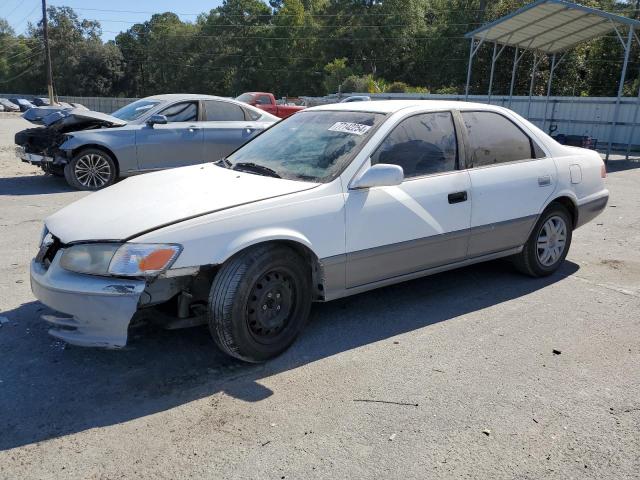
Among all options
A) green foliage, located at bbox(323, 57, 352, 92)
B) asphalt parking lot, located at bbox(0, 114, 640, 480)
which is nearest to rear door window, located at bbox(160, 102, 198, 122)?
asphalt parking lot, located at bbox(0, 114, 640, 480)

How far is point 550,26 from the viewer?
16.5 metres

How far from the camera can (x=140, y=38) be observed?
276 ft

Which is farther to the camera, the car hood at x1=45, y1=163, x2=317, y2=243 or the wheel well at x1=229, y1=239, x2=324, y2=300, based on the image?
the wheel well at x1=229, y1=239, x2=324, y2=300

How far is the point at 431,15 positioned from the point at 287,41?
1720cm

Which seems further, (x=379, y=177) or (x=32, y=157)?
(x=32, y=157)

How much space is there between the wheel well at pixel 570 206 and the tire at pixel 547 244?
3 centimetres

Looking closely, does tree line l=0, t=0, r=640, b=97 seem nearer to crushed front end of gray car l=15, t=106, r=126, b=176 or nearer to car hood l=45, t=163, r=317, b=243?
crushed front end of gray car l=15, t=106, r=126, b=176

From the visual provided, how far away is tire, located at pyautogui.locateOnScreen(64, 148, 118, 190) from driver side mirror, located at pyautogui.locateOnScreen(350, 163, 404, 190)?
6786mm

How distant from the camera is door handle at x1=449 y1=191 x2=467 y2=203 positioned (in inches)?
174

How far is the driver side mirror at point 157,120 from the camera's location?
30.3 ft

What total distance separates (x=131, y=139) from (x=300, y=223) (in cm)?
665

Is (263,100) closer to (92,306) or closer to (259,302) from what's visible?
(259,302)

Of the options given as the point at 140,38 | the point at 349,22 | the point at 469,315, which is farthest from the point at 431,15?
the point at 469,315

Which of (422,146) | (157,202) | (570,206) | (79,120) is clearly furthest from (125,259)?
(79,120)
